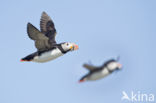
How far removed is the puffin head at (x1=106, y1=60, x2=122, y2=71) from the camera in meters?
15.5

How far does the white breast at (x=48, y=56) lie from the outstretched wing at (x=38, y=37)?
1.35ft

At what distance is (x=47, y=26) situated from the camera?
23.0m

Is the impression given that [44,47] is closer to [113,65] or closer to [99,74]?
[99,74]

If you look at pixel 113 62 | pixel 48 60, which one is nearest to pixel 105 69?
pixel 113 62

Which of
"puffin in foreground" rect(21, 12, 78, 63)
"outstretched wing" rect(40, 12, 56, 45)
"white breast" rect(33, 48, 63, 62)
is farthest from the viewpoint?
"outstretched wing" rect(40, 12, 56, 45)

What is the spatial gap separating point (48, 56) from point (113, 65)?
18.8ft

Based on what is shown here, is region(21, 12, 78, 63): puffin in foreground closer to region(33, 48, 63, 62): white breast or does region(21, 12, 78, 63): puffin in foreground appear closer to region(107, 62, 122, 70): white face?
region(33, 48, 63, 62): white breast

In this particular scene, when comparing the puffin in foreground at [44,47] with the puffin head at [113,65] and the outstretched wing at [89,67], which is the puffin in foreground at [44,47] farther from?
the puffin head at [113,65]

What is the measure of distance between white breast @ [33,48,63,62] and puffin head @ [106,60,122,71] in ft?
18.2

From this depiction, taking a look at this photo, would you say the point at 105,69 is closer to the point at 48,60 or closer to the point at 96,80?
the point at 96,80

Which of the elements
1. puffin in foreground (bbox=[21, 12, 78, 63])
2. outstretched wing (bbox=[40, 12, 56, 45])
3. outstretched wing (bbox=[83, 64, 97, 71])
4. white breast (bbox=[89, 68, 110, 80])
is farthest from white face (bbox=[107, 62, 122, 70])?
outstretched wing (bbox=[40, 12, 56, 45])

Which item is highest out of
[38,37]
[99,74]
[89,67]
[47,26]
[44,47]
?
[47,26]

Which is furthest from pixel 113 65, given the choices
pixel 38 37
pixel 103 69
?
pixel 38 37

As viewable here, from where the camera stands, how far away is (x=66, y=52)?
21.1 meters
